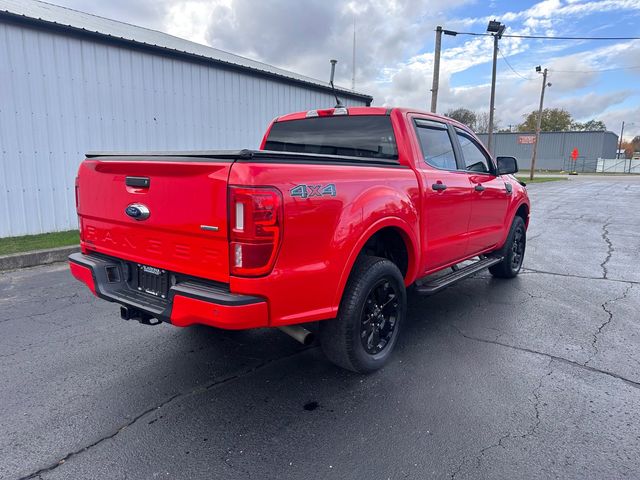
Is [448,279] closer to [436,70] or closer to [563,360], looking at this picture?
[563,360]

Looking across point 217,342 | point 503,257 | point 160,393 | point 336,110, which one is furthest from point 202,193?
point 503,257

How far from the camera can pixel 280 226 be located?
2.51 metres

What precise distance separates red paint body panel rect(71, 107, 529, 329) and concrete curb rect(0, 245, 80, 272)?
3961 mm

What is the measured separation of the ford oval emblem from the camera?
2.89m

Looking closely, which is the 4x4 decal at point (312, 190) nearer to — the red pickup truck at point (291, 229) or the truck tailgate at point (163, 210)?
the red pickup truck at point (291, 229)

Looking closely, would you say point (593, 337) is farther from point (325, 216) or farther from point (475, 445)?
point (325, 216)

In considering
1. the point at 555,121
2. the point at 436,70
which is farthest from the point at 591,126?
the point at 436,70

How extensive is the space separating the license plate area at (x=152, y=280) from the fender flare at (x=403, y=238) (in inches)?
44.5

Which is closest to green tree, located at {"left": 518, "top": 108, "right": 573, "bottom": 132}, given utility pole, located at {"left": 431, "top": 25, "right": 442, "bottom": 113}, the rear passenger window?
utility pole, located at {"left": 431, "top": 25, "right": 442, "bottom": 113}

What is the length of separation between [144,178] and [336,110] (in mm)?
2078

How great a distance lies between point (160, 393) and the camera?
10.3 ft

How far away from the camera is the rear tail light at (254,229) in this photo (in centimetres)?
245

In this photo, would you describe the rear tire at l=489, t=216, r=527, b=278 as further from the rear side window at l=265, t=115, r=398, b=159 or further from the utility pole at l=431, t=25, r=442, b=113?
the utility pole at l=431, t=25, r=442, b=113

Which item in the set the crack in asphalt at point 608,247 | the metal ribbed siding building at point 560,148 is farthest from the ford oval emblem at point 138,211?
the metal ribbed siding building at point 560,148
